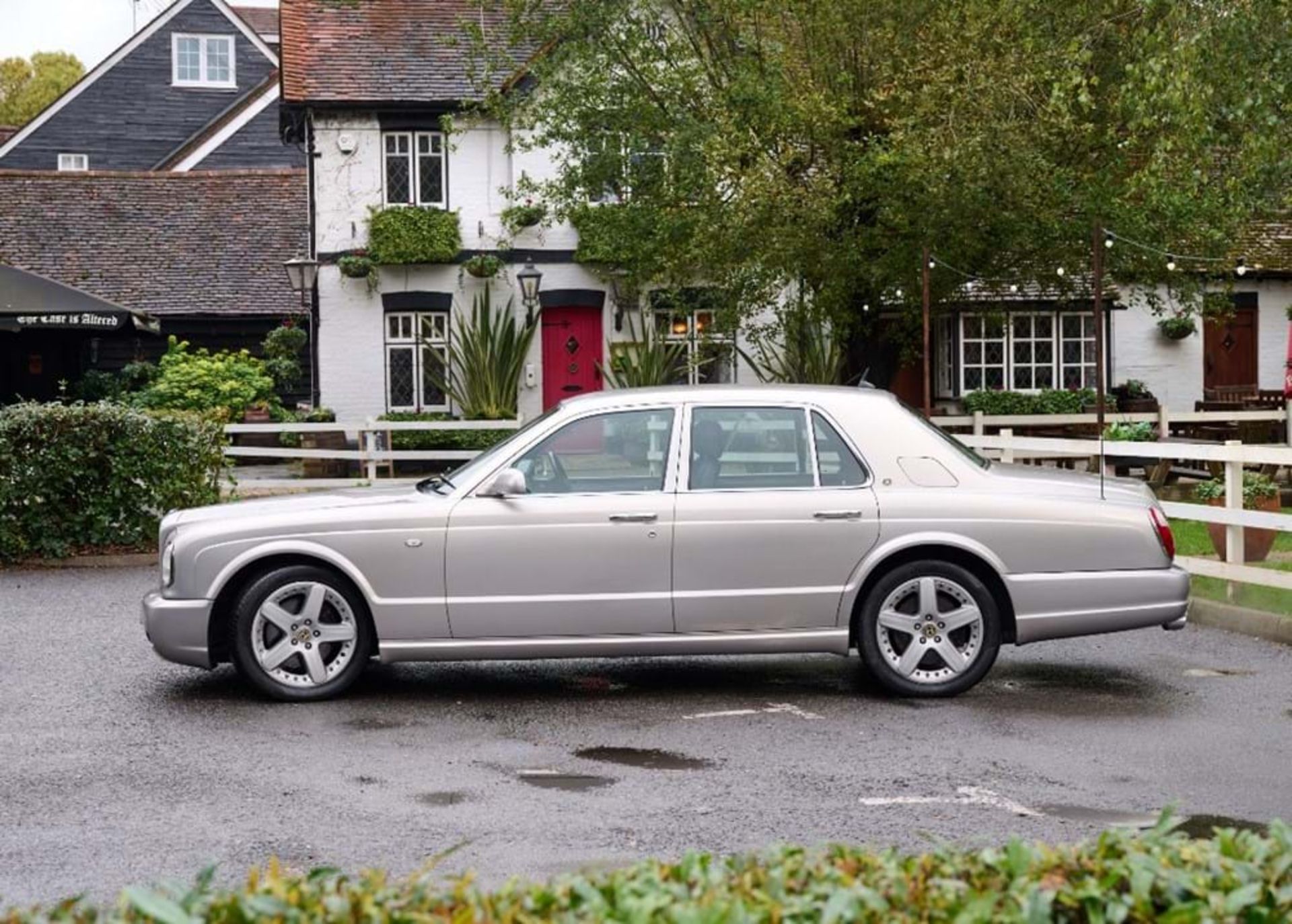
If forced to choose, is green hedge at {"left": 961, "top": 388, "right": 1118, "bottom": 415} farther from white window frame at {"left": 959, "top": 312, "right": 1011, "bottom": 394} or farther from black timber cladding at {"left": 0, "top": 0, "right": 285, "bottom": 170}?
black timber cladding at {"left": 0, "top": 0, "right": 285, "bottom": 170}

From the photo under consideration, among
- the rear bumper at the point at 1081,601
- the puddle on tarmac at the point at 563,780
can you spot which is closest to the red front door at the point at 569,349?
the rear bumper at the point at 1081,601

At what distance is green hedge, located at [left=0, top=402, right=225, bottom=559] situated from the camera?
15.6m

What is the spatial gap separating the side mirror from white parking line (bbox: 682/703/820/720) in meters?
1.41

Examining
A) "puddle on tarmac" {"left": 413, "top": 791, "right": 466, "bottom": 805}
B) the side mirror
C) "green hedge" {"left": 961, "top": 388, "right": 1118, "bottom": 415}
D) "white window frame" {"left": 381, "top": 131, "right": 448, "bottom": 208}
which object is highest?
"white window frame" {"left": 381, "top": 131, "right": 448, "bottom": 208}

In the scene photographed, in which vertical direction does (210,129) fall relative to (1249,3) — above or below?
above

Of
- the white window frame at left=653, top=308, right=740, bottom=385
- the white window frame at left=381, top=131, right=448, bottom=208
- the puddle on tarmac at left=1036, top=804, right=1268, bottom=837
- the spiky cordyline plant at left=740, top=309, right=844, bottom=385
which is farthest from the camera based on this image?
the white window frame at left=381, top=131, right=448, bottom=208

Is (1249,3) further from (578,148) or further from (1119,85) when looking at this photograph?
(578,148)

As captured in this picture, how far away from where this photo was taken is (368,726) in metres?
8.58

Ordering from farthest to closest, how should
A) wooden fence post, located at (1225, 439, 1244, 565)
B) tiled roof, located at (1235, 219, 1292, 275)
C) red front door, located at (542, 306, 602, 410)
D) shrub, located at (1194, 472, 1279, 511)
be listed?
1. tiled roof, located at (1235, 219, 1292, 275)
2. red front door, located at (542, 306, 602, 410)
3. shrub, located at (1194, 472, 1279, 511)
4. wooden fence post, located at (1225, 439, 1244, 565)

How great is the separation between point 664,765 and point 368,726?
1652 millimetres

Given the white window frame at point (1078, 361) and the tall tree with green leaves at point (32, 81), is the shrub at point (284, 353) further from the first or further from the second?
the tall tree with green leaves at point (32, 81)

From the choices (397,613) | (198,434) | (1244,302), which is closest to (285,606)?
(397,613)

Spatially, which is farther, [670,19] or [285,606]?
[670,19]

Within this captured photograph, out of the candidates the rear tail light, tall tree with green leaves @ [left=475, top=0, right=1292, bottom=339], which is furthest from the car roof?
tall tree with green leaves @ [left=475, top=0, right=1292, bottom=339]
